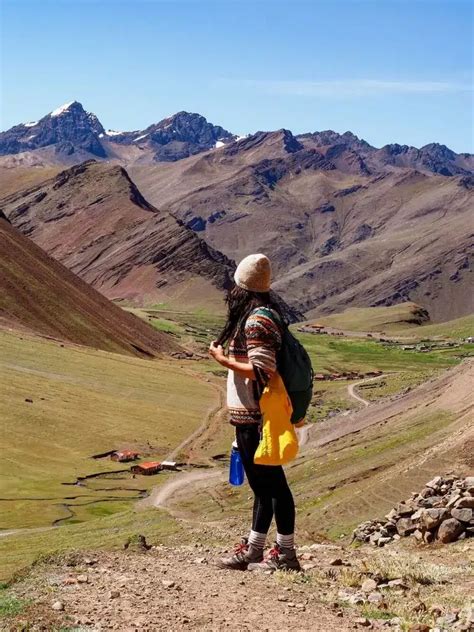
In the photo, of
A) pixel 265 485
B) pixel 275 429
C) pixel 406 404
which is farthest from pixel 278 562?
pixel 406 404

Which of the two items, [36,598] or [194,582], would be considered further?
[194,582]

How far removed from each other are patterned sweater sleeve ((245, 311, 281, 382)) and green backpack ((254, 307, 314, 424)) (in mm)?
129

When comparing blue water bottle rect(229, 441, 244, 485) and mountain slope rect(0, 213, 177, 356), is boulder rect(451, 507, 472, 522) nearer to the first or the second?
blue water bottle rect(229, 441, 244, 485)

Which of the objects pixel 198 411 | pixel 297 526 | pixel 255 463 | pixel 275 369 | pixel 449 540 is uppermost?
pixel 275 369

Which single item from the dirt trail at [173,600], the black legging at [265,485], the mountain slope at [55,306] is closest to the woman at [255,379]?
the black legging at [265,485]

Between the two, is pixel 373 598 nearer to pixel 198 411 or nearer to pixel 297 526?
pixel 297 526

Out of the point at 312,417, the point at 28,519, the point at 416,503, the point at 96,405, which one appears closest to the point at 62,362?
the point at 96,405

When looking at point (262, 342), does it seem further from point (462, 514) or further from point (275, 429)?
point (462, 514)

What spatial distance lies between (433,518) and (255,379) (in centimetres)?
1035

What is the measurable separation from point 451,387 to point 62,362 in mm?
57857

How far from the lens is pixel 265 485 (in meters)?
12.9

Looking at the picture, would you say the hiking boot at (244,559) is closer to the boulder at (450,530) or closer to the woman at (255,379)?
the woman at (255,379)

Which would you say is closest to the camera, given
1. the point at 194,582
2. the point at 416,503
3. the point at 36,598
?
the point at 36,598

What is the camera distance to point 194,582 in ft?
41.6
